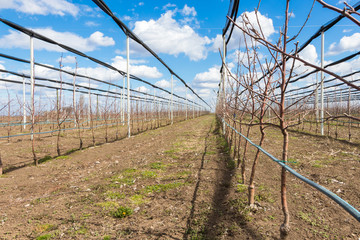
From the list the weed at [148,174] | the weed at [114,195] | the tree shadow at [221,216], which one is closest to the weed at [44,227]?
the weed at [114,195]

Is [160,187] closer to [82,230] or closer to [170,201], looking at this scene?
[170,201]

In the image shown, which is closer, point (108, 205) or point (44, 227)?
point (44, 227)

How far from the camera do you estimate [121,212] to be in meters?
3.25

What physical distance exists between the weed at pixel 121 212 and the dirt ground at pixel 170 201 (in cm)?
1

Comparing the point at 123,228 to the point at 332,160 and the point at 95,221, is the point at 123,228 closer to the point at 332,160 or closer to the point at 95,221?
the point at 95,221

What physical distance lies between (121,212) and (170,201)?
0.85 metres

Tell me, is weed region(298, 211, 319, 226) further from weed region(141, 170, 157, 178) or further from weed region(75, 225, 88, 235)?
weed region(141, 170, 157, 178)

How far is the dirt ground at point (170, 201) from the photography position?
271cm

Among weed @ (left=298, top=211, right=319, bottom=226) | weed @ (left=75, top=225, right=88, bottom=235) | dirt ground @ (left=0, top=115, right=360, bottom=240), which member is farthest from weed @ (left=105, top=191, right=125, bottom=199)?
weed @ (left=298, top=211, right=319, bottom=226)

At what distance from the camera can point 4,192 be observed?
432cm

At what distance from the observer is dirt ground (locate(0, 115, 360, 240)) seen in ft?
8.88

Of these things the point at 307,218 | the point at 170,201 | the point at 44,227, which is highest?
the point at 307,218

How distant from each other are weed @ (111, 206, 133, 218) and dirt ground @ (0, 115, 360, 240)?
15 mm

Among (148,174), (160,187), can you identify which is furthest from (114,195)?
(148,174)
